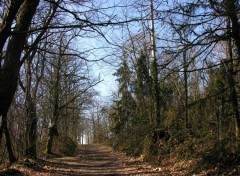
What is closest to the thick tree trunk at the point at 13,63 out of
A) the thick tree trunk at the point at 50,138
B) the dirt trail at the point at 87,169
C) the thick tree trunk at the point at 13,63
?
the thick tree trunk at the point at 13,63

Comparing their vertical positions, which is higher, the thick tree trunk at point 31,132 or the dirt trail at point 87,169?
the thick tree trunk at point 31,132

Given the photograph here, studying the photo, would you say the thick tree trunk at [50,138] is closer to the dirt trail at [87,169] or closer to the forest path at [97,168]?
the forest path at [97,168]

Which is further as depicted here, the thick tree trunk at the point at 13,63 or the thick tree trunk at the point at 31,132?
the thick tree trunk at the point at 31,132

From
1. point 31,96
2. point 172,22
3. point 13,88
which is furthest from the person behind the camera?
point 31,96

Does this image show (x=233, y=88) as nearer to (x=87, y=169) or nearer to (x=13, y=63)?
(x=13, y=63)

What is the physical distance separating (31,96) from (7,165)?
169 inches

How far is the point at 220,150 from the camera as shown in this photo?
1052 cm

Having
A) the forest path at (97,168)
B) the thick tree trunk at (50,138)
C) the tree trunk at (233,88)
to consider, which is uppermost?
the tree trunk at (233,88)

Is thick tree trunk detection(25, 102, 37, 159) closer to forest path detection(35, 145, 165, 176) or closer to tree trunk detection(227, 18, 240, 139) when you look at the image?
forest path detection(35, 145, 165, 176)

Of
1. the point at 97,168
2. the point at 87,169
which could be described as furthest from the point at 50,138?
the point at 87,169

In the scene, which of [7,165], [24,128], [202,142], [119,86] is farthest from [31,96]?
[119,86]

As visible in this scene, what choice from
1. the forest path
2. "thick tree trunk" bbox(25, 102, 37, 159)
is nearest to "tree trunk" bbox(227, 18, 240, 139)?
the forest path

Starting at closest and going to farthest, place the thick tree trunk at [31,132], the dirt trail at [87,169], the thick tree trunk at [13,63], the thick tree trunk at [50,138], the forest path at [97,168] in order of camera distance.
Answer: the thick tree trunk at [13,63], the dirt trail at [87,169], the forest path at [97,168], the thick tree trunk at [31,132], the thick tree trunk at [50,138]

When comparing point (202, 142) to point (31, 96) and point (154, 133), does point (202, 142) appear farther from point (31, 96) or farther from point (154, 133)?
point (31, 96)
